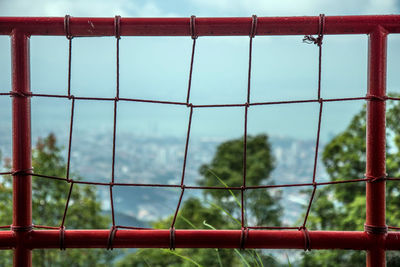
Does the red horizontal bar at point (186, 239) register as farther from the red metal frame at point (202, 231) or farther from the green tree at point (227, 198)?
the green tree at point (227, 198)

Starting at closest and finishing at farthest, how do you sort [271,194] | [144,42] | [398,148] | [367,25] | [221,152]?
[367,25]
[398,148]
[271,194]
[221,152]
[144,42]

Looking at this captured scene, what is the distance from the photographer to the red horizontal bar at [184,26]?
2.04 feet

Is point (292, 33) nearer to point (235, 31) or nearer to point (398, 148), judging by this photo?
point (235, 31)

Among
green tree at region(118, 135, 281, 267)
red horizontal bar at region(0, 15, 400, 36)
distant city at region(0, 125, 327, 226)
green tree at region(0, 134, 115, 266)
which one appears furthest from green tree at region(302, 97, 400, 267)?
red horizontal bar at region(0, 15, 400, 36)

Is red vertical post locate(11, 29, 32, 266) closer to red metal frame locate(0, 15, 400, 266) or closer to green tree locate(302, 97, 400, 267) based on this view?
red metal frame locate(0, 15, 400, 266)

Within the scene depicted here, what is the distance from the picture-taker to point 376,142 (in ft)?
2.03

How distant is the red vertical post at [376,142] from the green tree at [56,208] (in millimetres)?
5293

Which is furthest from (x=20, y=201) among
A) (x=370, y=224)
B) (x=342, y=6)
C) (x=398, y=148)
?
(x=342, y=6)

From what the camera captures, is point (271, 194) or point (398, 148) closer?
point (398, 148)

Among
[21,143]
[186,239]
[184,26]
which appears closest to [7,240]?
[21,143]

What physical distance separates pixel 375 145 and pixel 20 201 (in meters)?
0.56

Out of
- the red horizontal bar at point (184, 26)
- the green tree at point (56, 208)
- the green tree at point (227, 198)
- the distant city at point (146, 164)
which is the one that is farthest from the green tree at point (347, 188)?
the red horizontal bar at point (184, 26)

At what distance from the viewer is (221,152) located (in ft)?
20.1

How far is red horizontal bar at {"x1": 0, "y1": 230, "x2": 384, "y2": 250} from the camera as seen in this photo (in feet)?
2.09
